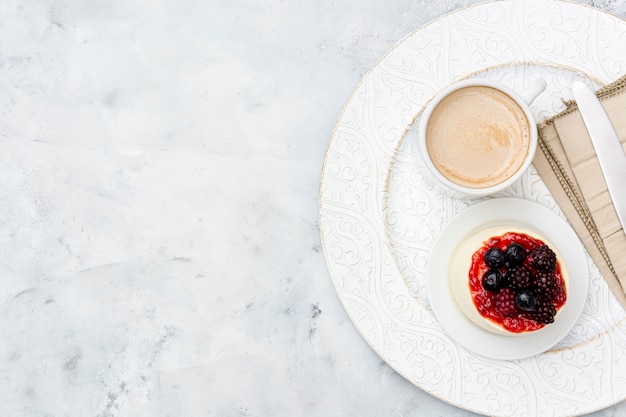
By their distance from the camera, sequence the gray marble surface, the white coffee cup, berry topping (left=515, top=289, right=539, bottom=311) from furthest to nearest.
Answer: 1. the gray marble surface
2. the white coffee cup
3. berry topping (left=515, top=289, right=539, bottom=311)

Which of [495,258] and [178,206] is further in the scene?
[178,206]

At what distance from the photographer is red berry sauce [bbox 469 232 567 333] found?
110cm

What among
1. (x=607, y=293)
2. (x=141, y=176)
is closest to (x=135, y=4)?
(x=141, y=176)

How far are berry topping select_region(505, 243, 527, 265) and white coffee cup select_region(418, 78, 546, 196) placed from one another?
0.12 m

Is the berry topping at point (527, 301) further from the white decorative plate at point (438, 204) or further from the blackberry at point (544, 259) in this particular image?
the white decorative plate at point (438, 204)

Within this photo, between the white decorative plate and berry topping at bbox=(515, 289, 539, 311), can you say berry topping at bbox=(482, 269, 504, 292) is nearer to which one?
berry topping at bbox=(515, 289, 539, 311)

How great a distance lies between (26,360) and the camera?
1.33 metres

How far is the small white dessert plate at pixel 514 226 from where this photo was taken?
3.83 feet

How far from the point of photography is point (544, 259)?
1.06 metres

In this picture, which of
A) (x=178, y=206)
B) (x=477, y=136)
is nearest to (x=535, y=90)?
(x=477, y=136)

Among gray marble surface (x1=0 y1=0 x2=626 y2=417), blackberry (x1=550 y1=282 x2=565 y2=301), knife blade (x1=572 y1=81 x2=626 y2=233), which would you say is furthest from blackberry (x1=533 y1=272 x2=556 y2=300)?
gray marble surface (x1=0 y1=0 x2=626 y2=417)

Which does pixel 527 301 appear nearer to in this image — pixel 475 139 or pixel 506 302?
pixel 506 302

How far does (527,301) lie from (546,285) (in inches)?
2.1

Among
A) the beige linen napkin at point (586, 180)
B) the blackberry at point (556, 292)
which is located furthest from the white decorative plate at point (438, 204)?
the blackberry at point (556, 292)
